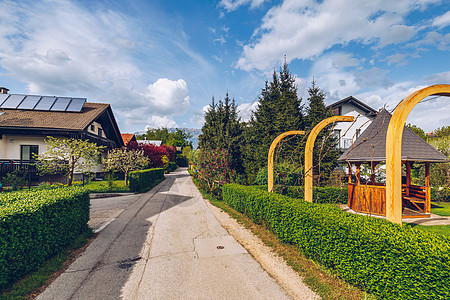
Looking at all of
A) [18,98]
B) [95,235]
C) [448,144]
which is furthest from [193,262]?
[18,98]

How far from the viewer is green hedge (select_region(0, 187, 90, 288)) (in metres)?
3.77

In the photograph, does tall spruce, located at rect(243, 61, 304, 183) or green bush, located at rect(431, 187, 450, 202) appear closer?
green bush, located at rect(431, 187, 450, 202)

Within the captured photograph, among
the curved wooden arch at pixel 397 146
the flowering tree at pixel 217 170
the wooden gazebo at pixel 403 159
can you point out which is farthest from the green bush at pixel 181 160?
the curved wooden arch at pixel 397 146

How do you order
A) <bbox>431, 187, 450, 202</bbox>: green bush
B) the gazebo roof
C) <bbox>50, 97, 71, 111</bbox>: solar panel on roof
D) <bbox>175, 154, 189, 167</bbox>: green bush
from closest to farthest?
1. the gazebo roof
2. <bbox>431, 187, 450, 202</bbox>: green bush
3. <bbox>50, 97, 71, 111</bbox>: solar panel on roof
4. <bbox>175, 154, 189, 167</bbox>: green bush

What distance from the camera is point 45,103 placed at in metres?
20.1

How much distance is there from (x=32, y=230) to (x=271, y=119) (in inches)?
785

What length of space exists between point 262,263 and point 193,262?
172 centimetres

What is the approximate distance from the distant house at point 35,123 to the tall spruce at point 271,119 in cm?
1550

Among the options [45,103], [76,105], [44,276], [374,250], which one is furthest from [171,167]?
[374,250]

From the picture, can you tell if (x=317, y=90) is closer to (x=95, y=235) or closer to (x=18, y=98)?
(x=95, y=235)

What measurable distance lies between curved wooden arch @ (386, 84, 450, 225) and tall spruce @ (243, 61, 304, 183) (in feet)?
45.5

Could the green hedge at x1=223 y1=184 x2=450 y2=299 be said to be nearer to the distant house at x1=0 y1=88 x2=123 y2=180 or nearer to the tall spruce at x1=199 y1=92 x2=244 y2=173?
the tall spruce at x1=199 y1=92 x2=244 y2=173

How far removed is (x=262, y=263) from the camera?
196 inches

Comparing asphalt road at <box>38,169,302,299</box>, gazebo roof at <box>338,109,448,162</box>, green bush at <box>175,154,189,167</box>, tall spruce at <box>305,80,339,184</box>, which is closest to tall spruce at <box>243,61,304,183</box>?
tall spruce at <box>305,80,339,184</box>
